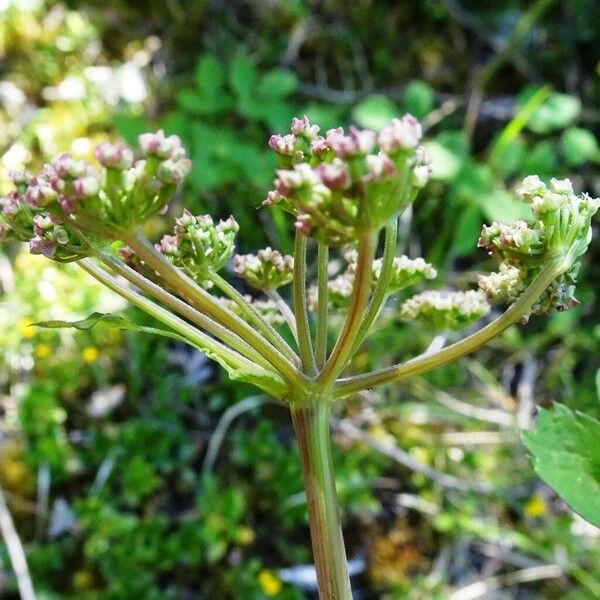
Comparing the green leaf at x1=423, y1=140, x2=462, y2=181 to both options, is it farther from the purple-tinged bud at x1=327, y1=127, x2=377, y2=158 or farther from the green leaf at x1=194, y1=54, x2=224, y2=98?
the purple-tinged bud at x1=327, y1=127, x2=377, y2=158

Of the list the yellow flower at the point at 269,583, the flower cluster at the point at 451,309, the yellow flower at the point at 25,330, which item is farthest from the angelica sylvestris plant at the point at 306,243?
the yellow flower at the point at 25,330

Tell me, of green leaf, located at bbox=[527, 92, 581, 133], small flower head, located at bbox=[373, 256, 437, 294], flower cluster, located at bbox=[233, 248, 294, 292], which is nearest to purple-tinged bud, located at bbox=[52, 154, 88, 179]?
flower cluster, located at bbox=[233, 248, 294, 292]

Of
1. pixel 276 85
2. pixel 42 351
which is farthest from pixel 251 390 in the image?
pixel 276 85

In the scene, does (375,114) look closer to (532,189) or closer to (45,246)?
(532,189)

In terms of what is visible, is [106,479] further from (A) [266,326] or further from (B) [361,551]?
(A) [266,326]

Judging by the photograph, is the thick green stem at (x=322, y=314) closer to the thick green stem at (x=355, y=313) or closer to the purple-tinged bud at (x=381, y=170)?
the thick green stem at (x=355, y=313)
